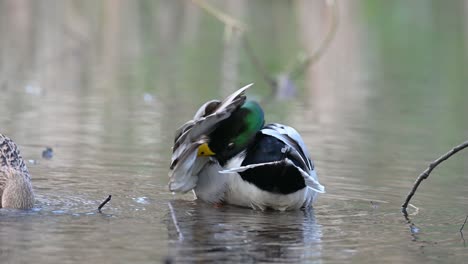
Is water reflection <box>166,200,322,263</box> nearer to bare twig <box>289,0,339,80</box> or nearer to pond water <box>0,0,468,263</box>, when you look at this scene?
pond water <box>0,0,468,263</box>

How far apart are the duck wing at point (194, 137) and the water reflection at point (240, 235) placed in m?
0.20

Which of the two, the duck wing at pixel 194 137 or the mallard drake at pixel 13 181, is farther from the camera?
the duck wing at pixel 194 137

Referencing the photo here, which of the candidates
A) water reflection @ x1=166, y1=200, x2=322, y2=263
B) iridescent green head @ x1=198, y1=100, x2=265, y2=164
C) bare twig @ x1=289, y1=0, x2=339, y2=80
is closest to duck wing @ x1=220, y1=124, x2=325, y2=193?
iridescent green head @ x1=198, y1=100, x2=265, y2=164

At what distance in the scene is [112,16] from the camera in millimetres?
29875

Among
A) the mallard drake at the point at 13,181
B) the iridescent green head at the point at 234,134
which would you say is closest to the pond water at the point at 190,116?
the mallard drake at the point at 13,181

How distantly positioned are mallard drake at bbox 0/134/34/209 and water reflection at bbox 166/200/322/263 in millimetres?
1039

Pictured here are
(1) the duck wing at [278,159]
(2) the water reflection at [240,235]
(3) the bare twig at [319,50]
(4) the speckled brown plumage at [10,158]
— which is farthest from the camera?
(3) the bare twig at [319,50]

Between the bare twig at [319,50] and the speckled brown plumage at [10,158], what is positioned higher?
the speckled brown plumage at [10,158]

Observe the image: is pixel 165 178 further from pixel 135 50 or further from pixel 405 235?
pixel 135 50

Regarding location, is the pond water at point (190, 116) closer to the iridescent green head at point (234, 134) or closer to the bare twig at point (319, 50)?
the bare twig at point (319, 50)

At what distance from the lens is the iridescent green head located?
888cm

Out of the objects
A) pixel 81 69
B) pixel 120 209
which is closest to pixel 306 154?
pixel 120 209

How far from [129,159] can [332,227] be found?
3330 millimetres

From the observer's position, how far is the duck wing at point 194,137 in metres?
8.74
